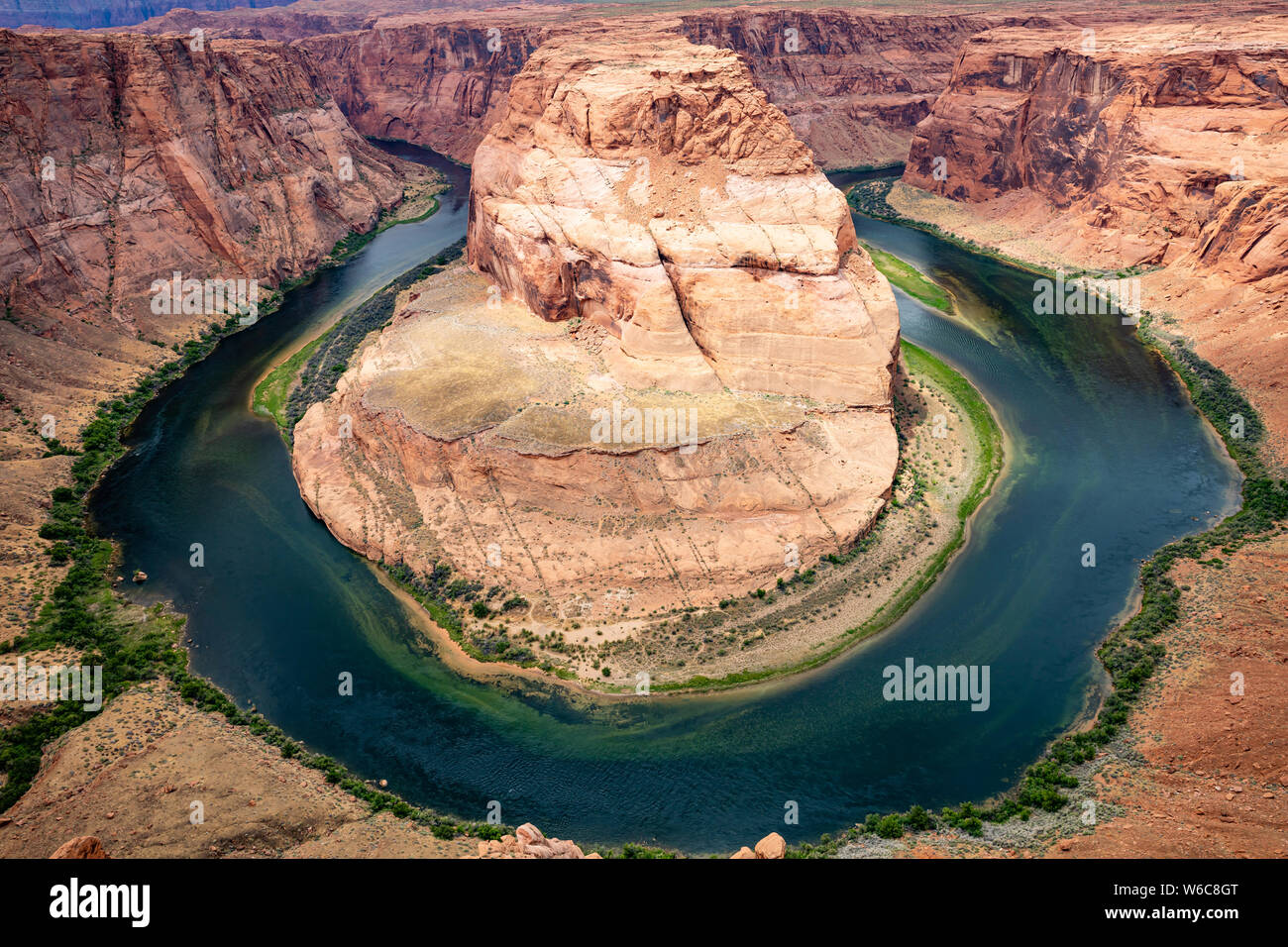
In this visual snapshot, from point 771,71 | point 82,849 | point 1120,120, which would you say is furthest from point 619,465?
point 771,71

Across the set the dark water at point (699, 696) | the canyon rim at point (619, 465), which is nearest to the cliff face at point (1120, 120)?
the canyon rim at point (619, 465)

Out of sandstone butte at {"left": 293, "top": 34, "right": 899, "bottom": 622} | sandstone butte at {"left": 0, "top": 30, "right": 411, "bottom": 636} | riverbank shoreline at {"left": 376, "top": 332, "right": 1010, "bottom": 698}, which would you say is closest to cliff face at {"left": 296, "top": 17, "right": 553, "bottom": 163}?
sandstone butte at {"left": 0, "top": 30, "right": 411, "bottom": 636}

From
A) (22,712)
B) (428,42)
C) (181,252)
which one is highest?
(428,42)

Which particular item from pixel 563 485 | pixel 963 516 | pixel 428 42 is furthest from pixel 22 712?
pixel 428 42

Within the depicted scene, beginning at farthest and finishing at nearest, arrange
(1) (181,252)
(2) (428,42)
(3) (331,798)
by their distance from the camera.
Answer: (2) (428,42) < (1) (181,252) < (3) (331,798)

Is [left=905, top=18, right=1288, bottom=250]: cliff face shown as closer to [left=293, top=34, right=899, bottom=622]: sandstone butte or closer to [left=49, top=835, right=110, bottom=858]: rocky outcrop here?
[left=293, top=34, right=899, bottom=622]: sandstone butte

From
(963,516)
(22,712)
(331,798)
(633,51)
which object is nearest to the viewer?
(331,798)

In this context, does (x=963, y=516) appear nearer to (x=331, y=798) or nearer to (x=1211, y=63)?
(x=331, y=798)
